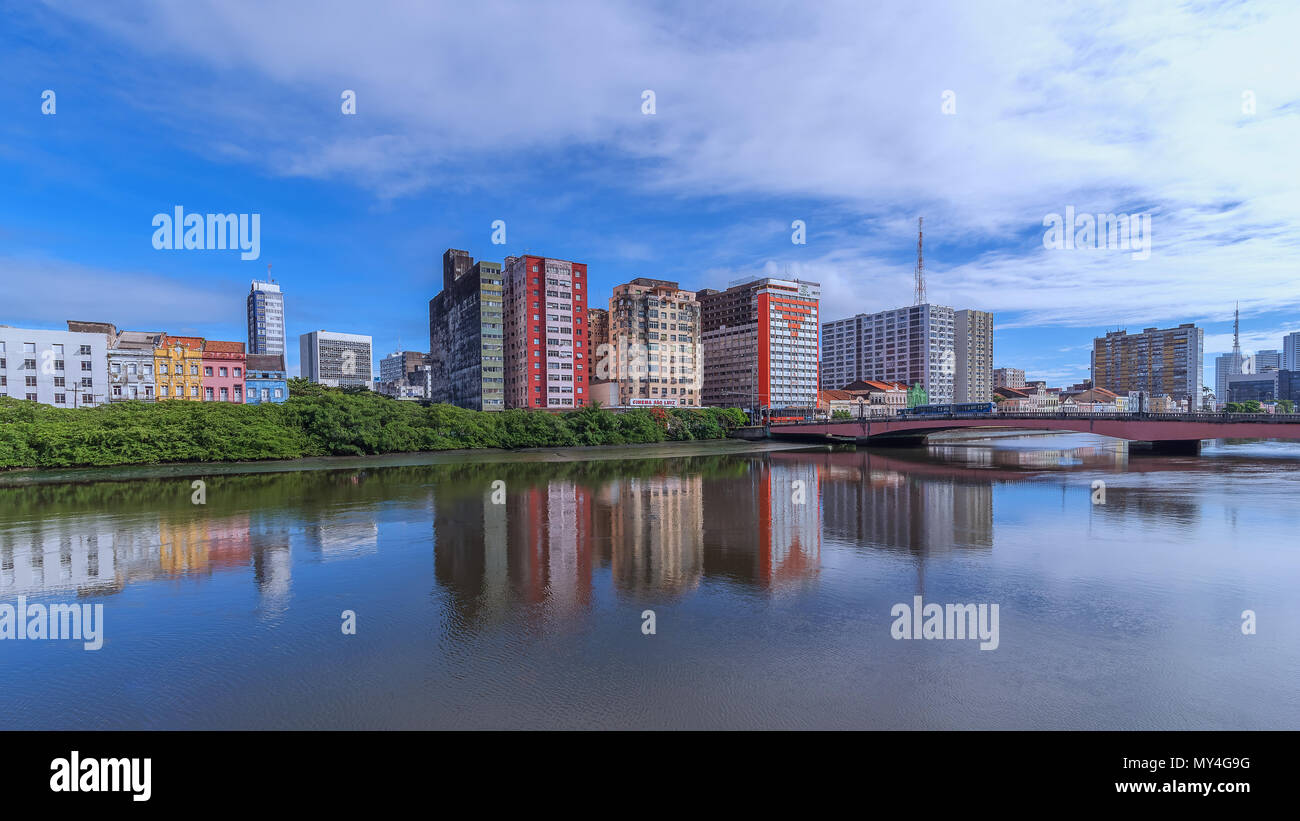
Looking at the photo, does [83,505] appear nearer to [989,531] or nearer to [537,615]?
[537,615]

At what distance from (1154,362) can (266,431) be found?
21255cm

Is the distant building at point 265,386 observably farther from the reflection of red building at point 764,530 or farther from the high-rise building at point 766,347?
the high-rise building at point 766,347

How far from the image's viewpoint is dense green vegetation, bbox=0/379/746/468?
1638 inches

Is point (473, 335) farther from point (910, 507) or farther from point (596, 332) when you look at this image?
point (910, 507)

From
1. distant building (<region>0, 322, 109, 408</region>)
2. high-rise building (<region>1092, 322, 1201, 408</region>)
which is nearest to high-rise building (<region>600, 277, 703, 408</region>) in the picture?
distant building (<region>0, 322, 109, 408</region>)

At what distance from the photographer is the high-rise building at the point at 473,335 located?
94375 mm

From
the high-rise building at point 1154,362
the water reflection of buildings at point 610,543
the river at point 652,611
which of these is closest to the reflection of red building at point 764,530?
the water reflection of buildings at point 610,543

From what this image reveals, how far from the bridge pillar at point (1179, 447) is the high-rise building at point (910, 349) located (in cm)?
9694

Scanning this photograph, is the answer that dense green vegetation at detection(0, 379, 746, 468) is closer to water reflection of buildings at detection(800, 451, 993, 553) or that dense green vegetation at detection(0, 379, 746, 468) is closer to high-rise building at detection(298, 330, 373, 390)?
water reflection of buildings at detection(800, 451, 993, 553)

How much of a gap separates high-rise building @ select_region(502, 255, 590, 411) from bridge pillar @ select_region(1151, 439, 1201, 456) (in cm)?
7549

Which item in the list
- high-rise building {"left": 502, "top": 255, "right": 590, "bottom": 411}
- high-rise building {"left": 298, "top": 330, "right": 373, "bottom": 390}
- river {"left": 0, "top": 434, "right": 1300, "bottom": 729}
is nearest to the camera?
river {"left": 0, "top": 434, "right": 1300, "bottom": 729}

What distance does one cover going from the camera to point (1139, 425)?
168 ft

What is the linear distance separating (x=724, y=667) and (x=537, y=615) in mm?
4955
